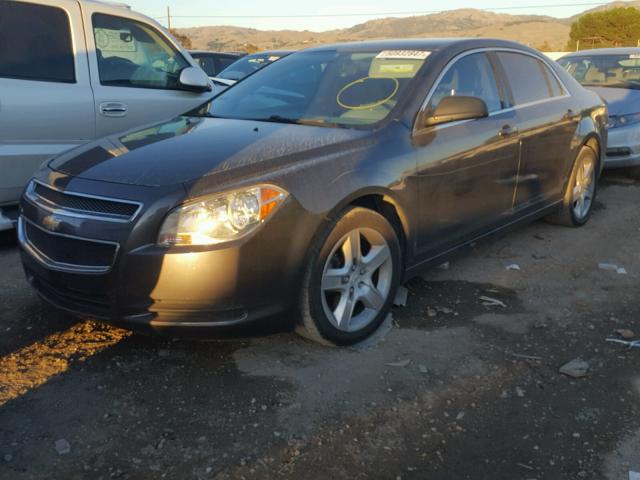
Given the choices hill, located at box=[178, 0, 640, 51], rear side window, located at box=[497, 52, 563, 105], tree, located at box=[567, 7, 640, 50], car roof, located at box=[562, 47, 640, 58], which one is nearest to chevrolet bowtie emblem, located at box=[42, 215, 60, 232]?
rear side window, located at box=[497, 52, 563, 105]

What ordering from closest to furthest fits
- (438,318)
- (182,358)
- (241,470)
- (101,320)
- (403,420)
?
(241,470) < (403,420) < (101,320) < (182,358) < (438,318)

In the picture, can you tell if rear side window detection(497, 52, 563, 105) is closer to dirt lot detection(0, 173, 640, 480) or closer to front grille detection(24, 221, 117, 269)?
dirt lot detection(0, 173, 640, 480)

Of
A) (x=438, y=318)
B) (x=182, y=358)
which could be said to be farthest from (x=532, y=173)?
(x=182, y=358)

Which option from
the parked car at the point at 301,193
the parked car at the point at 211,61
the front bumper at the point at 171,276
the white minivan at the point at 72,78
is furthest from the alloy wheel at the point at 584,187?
the parked car at the point at 211,61

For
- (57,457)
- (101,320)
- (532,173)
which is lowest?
(57,457)

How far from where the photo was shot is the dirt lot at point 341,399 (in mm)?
2555

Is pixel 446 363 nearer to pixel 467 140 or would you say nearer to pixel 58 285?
pixel 467 140

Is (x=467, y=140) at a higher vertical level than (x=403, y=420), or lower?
higher

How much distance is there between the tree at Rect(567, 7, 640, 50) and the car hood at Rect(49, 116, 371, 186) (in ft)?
172

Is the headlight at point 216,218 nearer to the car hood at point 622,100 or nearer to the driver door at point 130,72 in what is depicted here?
the driver door at point 130,72

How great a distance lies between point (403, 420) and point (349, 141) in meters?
1.50

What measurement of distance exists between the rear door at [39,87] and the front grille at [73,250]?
1.79m

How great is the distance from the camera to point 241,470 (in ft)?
8.18

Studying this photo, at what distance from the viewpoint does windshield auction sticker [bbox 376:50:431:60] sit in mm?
4133
